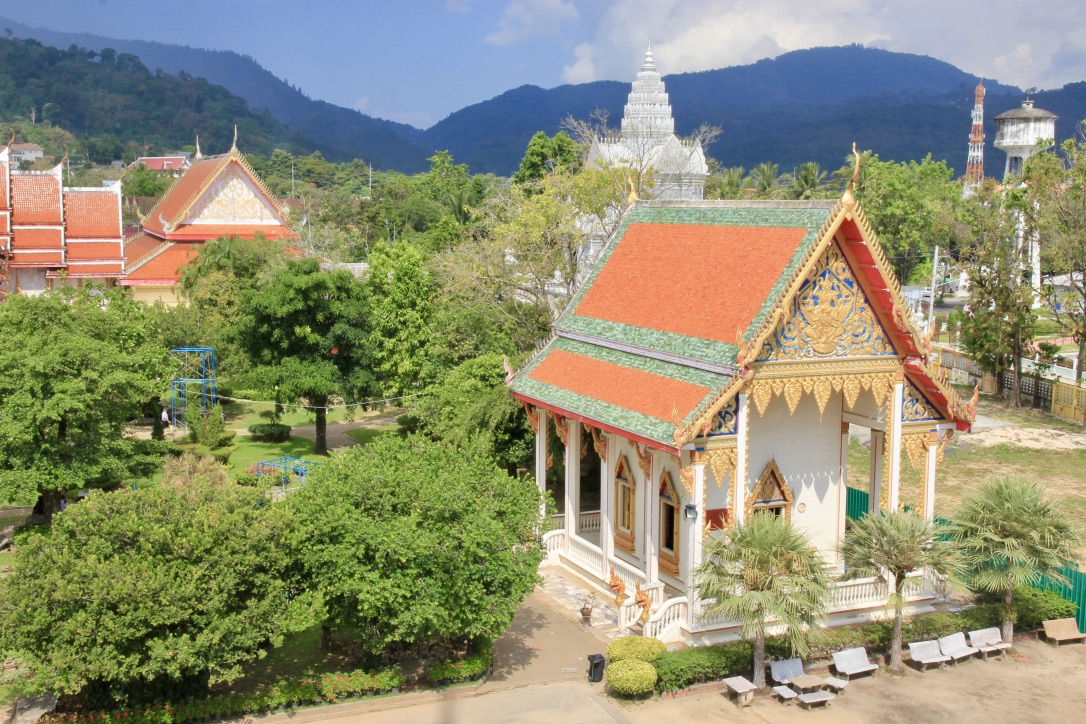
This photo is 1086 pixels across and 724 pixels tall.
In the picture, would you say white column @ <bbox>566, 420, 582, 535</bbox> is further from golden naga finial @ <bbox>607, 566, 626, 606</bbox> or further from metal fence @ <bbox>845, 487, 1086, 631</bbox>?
metal fence @ <bbox>845, 487, 1086, 631</bbox>

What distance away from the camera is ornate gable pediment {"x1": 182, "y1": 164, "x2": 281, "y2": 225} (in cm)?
5291

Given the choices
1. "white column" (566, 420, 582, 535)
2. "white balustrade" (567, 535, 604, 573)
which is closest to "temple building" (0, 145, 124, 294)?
"white column" (566, 420, 582, 535)

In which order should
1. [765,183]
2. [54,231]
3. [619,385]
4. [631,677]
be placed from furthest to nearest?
[765,183], [54,231], [619,385], [631,677]

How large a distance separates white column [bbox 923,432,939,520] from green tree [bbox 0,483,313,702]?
11184 millimetres

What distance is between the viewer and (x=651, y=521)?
19.7m

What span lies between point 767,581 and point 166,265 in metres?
40.3

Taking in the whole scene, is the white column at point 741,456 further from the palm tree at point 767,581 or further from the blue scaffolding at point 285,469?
the blue scaffolding at point 285,469

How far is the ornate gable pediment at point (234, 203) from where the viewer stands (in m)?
52.9

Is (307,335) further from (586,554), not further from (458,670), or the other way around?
(458,670)

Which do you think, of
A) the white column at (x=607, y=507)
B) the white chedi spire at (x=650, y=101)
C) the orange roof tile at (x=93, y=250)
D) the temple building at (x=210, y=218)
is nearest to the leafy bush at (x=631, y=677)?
the white column at (x=607, y=507)

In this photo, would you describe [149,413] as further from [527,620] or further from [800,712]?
[800,712]

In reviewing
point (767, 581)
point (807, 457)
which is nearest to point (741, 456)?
point (767, 581)

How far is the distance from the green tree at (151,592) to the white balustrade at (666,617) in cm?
566

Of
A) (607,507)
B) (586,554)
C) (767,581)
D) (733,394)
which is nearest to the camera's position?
(767,581)
